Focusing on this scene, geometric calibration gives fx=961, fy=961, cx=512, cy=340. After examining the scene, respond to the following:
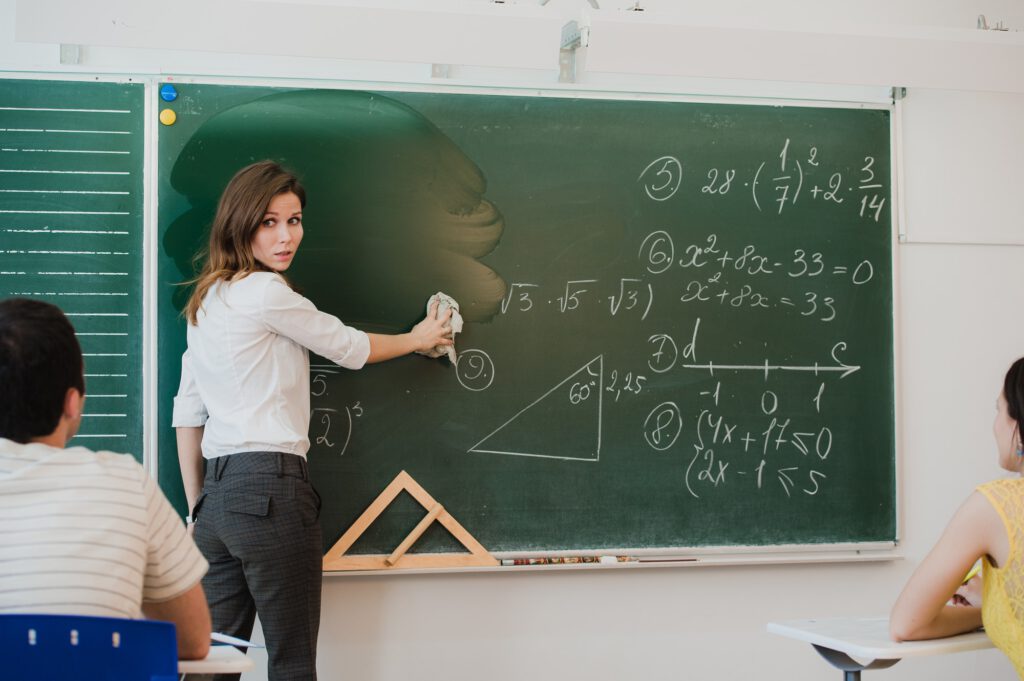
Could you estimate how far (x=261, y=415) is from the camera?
256 centimetres

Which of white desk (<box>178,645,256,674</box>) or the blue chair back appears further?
white desk (<box>178,645,256,674</box>)

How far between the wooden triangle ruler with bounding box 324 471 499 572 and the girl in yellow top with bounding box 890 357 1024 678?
1478mm

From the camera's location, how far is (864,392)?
3365 millimetres

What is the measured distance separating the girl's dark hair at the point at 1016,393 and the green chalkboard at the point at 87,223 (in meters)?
2.43

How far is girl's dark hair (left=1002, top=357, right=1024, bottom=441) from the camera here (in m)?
1.92

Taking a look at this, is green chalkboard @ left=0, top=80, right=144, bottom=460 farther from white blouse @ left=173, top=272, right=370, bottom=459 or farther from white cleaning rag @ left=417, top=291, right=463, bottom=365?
white cleaning rag @ left=417, top=291, right=463, bottom=365

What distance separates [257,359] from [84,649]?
1.26 meters

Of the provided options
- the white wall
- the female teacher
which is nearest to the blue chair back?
the female teacher

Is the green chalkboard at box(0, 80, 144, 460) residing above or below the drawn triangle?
above

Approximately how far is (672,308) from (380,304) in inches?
38.8

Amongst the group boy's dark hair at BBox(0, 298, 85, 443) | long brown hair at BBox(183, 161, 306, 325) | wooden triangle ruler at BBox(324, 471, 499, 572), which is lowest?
wooden triangle ruler at BBox(324, 471, 499, 572)

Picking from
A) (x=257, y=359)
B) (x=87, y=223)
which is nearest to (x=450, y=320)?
(x=257, y=359)

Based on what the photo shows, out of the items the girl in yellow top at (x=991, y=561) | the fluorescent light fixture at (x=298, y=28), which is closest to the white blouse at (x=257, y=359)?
the fluorescent light fixture at (x=298, y=28)

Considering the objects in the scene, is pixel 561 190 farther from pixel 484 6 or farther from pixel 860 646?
pixel 860 646
